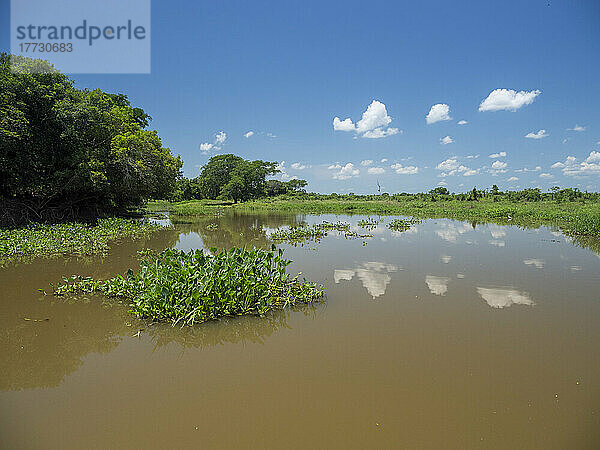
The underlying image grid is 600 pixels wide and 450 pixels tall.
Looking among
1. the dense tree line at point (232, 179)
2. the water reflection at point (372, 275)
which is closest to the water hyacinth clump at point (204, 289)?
the water reflection at point (372, 275)

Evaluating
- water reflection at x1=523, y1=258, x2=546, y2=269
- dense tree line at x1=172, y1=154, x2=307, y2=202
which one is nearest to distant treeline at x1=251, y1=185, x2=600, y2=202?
dense tree line at x1=172, y1=154, x2=307, y2=202

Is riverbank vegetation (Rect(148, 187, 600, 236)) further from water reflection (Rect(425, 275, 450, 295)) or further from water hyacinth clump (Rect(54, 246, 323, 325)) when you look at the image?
water hyacinth clump (Rect(54, 246, 323, 325))

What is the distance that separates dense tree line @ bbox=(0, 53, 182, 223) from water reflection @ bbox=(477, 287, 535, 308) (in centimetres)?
1927

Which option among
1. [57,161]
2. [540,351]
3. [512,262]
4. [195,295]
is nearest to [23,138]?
[57,161]

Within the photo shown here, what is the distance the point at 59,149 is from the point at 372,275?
62.2ft

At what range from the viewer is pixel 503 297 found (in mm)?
7488

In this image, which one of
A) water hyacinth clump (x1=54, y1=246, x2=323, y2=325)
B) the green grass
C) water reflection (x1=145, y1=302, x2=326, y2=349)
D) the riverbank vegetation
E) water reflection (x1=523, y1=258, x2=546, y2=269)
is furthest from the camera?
the riverbank vegetation

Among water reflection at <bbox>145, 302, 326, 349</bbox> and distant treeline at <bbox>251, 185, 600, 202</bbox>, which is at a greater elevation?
distant treeline at <bbox>251, 185, 600, 202</bbox>

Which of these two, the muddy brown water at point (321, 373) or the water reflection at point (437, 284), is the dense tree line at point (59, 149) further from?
the water reflection at point (437, 284)

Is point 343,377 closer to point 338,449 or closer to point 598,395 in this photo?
point 338,449

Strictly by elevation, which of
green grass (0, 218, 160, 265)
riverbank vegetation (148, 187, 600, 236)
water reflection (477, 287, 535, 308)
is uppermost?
riverbank vegetation (148, 187, 600, 236)

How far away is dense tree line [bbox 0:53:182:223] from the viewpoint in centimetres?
1539

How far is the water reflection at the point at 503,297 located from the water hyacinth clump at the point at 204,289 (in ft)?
13.1

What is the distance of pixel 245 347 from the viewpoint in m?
5.02
